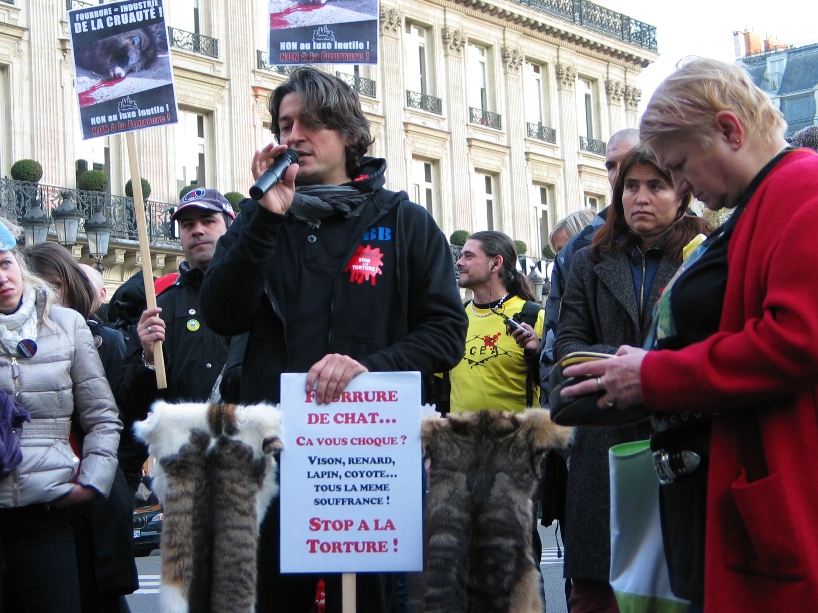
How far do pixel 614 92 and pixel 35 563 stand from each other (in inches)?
1467

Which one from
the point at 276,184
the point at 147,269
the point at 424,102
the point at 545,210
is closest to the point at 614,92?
the point at 545,210

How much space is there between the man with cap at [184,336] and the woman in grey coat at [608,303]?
1615mm

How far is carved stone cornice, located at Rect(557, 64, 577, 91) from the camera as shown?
1505 inches

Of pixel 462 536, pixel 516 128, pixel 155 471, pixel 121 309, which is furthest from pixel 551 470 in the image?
pixel 516 128

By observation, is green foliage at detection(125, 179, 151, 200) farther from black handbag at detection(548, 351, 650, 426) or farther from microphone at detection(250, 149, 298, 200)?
black handbag at detection(548, 351, 650, 426)

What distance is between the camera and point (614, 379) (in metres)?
2.90

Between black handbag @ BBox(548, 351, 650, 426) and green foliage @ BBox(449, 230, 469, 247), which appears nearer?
black handbag @ BBox(548, 351, 650, 426)

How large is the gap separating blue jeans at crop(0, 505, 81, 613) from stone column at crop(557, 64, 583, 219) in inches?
1332

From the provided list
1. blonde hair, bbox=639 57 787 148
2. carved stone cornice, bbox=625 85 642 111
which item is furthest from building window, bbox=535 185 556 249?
blonde hair, bbox=639 57 787 148

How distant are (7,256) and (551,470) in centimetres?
238

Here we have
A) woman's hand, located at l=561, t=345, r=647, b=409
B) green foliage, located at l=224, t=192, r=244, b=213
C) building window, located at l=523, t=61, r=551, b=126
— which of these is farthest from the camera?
building window, located at l=523, t=61, r=551, b=126

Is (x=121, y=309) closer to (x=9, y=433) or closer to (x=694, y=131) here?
(x=9, y=433)

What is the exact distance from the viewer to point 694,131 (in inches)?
116

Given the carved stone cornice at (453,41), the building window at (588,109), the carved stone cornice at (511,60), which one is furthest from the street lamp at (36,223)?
the building window at (588,109)
